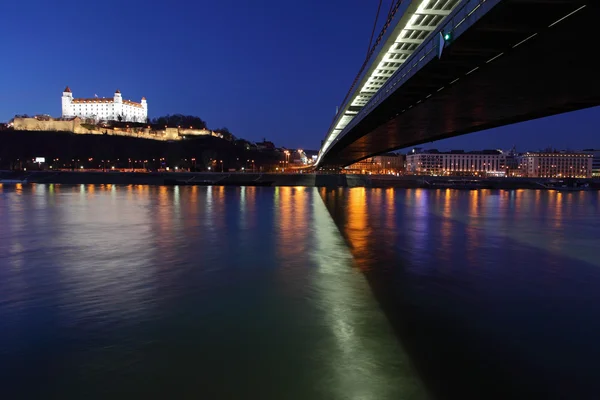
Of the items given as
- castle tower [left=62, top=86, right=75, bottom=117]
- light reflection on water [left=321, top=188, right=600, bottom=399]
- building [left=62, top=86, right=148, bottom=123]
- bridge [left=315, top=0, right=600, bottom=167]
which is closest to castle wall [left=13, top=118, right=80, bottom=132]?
building [left=62, top=86, right=148, bottom=123]

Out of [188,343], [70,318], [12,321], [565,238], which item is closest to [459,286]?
[188,343]

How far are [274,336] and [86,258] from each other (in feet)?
22.3

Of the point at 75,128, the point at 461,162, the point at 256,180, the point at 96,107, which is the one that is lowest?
the point at 256,180

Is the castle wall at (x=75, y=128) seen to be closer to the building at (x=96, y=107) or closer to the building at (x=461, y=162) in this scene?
the building at (x=96, y=107)

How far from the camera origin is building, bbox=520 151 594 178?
5832 inches

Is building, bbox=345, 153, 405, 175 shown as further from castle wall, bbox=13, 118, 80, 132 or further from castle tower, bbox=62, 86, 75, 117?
castle tower, bbox=62, 86, 75, 117

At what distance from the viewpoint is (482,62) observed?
Result: 11539 millimetres

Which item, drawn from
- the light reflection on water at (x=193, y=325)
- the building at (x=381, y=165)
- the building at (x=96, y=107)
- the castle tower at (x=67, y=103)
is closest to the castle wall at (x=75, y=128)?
the building at (x=96, y=107)

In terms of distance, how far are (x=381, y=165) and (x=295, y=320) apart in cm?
17582

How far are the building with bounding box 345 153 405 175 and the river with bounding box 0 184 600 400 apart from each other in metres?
144

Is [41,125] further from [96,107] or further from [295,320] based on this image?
[295,320]

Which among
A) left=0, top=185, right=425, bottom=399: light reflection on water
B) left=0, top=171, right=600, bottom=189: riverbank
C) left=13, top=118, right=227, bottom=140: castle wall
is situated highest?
left=13, top=118, right=227, bottom=140: castle wall

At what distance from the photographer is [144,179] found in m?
70.2

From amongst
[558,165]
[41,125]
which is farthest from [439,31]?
[558,165]
